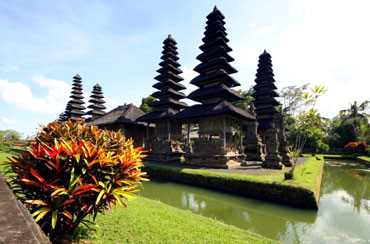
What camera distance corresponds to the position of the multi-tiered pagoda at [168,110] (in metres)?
17.8

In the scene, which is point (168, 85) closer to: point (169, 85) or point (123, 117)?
point (169, 85)

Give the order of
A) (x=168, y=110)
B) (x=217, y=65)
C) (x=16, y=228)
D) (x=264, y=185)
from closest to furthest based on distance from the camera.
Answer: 1. (x=16, y=228)
2. (x=264, y=185)
3. (x=217, y=65)
4. (x=168, y=110)

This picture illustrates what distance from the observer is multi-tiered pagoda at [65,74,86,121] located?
116 feet

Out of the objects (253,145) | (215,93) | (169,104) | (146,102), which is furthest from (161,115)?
(146,102)

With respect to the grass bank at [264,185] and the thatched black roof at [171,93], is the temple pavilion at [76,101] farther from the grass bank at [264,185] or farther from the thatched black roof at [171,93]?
the grass bank at [264,185]

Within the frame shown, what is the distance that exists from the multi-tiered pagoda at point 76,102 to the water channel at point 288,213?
32700mm

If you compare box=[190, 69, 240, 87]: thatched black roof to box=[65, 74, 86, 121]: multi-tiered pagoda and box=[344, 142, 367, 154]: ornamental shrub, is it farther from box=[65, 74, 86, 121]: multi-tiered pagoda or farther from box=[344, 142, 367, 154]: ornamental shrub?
box=[65, 74, 86, 121]: multi-tiered pagoda

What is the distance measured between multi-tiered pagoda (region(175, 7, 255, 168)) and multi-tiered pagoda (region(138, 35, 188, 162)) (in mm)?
2362

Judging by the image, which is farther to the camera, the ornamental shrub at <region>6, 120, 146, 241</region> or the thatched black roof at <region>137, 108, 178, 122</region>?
the thatched black roof at <region>137, 108, 178, 122</region>

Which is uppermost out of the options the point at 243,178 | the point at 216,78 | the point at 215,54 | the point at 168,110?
the point at 215,54

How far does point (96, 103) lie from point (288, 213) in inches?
1448

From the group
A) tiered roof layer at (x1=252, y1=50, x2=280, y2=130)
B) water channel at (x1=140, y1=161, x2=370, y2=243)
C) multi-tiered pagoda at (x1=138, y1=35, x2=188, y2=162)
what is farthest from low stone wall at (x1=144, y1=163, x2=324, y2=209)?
tiered roof layer at (x1=252, y1=50, x2=280, y2=130)

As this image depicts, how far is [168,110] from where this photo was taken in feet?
63.5

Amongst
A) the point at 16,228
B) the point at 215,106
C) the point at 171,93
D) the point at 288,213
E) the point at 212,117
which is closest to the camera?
the point at 16,228
